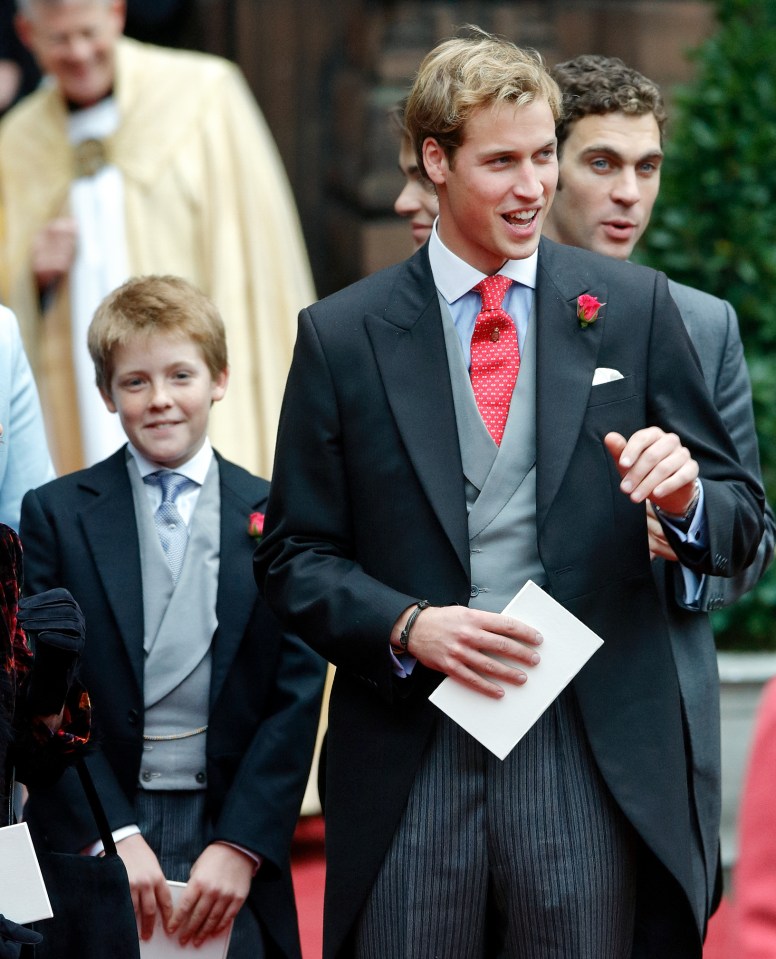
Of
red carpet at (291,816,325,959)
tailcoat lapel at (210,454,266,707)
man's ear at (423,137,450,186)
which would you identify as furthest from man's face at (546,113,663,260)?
red carpet at (291,816,325,959)

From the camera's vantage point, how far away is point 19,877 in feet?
7.18

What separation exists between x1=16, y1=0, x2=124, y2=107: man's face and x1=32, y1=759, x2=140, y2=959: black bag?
287 centimetres

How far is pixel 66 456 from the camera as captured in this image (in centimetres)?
486

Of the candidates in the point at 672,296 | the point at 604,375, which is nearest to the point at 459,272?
the point at 604,375

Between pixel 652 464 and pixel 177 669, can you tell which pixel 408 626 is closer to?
pixel 652 464

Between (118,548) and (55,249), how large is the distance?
1.98 meters

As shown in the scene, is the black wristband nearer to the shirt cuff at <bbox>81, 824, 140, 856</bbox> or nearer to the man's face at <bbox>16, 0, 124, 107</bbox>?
the shirt cuff at <bbox>81, 824, 140, 856</bbox>

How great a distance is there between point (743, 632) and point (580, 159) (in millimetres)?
2320

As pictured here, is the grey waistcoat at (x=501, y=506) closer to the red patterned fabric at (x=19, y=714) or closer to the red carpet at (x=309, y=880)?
the red patterned fabric at (x=19, y=714)

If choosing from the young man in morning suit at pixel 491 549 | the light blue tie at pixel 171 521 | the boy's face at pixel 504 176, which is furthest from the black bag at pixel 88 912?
the boy's face at pixel 504 176

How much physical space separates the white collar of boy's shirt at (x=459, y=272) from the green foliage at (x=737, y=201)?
2.46 meters

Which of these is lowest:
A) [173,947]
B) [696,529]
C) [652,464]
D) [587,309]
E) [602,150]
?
[173,947]

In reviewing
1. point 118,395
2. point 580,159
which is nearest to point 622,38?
point 580,159

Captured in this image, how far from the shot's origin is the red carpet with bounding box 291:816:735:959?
398 centimetres
